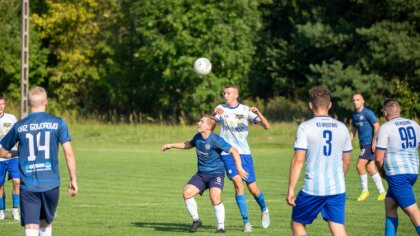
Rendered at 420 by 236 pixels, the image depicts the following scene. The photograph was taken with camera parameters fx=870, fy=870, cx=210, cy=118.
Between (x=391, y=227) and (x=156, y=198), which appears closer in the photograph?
(x=391, y=227)

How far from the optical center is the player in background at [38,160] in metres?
9.95

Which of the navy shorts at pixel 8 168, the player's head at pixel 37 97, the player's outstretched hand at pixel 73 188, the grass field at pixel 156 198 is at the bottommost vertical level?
the grass field at pixel 156 198

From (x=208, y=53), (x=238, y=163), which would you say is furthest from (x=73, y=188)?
(x=208, y=53)

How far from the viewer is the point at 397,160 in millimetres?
11531

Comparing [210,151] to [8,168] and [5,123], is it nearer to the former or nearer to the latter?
[5,123]

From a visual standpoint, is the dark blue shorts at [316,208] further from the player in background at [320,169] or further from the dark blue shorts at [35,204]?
the dark blue shorts at [35,204]

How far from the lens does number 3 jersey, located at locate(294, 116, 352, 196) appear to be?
954 centimetres

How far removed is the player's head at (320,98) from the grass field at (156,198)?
4.33 m

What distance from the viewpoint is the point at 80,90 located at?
202 ft

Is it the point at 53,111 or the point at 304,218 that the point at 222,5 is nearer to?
the point at 53,111

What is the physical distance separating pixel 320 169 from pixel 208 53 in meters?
44.2

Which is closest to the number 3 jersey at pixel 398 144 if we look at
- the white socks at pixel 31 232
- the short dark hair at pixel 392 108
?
the short dark hair at pixel 392 108

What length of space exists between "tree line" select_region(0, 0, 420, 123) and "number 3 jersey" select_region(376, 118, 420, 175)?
35.2 metres

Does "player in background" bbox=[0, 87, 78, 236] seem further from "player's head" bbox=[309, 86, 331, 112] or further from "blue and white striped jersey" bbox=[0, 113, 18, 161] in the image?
"blue and white striped jersey" bbox=[0, 113, 18, 161]
